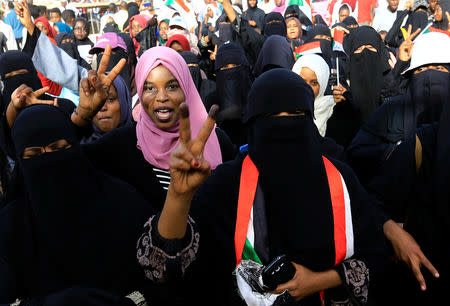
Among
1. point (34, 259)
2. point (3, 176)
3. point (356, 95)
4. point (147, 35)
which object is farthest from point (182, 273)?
point (147, 35)

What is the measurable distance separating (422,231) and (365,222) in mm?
463

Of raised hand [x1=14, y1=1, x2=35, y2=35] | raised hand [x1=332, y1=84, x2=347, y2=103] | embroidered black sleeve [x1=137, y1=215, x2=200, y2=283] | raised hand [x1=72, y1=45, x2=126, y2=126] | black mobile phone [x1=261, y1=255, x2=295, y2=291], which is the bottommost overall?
black mobile phone [x1=261, y1=255, x2=295, y2=291]

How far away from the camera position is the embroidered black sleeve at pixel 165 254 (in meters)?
1.53

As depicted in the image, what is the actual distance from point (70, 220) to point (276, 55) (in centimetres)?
404

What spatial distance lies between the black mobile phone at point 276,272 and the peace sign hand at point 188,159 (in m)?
0.45

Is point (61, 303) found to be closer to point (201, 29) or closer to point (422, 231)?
point (422, 231)

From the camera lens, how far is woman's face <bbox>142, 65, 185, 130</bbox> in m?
2.47

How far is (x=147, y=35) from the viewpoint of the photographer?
7.00 meters

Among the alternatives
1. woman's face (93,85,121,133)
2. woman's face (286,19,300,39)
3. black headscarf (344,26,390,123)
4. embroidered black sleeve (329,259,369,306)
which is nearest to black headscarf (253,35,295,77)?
black headscarf (344,26,390,123)

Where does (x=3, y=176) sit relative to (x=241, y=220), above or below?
below

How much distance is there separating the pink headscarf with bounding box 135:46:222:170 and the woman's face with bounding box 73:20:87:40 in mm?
5200

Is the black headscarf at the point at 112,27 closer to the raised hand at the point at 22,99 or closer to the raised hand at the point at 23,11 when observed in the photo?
the raised hand at the point at 23,11

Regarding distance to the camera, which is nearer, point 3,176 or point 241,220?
point 241,220

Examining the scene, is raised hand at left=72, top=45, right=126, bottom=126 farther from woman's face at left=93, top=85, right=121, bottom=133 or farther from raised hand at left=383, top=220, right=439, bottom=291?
raised hand at left=383, top=220, right=439, bottom=291
